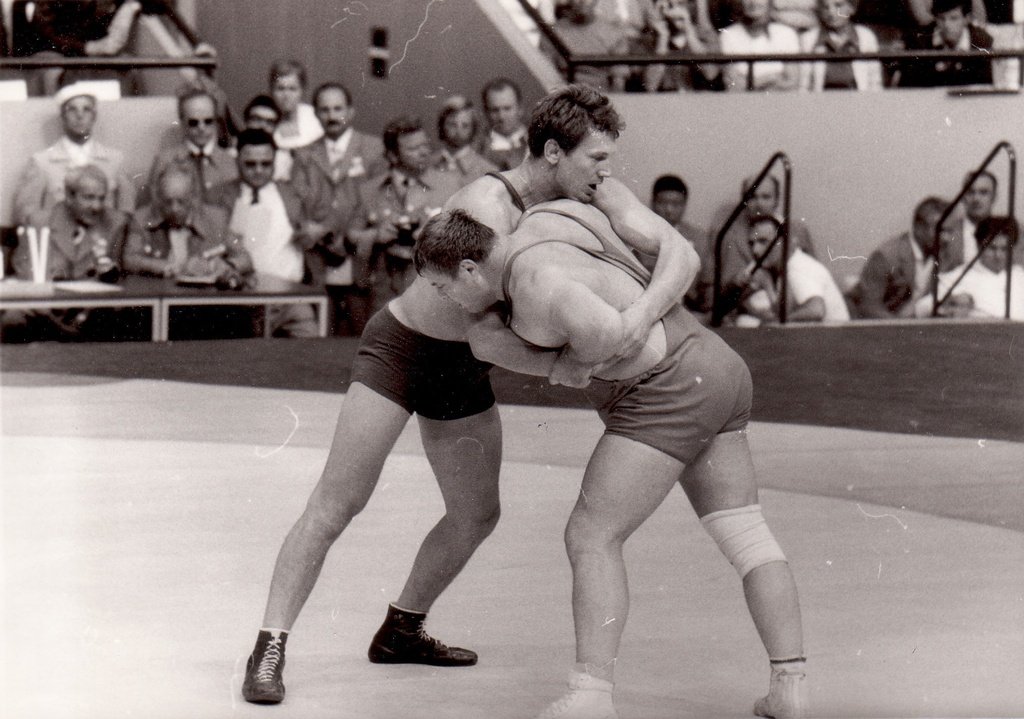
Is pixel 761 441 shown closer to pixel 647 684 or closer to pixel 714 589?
pixel 714 589

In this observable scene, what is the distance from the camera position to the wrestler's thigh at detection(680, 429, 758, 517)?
3.84 meters

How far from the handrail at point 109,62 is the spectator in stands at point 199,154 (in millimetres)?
662

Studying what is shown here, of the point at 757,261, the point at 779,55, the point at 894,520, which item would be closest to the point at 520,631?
the point at 894,520

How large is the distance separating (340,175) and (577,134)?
6.14 metres

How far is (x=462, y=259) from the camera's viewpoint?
12.0ft

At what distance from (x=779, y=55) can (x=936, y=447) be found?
4578 millimetres

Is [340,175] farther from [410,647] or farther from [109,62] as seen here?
[410,647]

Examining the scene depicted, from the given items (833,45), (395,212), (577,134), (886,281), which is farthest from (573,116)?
(833,45)

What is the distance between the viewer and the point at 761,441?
23.7ft

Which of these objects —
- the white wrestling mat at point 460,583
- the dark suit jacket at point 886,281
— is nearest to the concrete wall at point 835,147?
the dark suit jacket at point 886,281

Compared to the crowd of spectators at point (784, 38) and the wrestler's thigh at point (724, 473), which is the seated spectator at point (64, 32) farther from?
the wrestler's thigh at point (724, 473)

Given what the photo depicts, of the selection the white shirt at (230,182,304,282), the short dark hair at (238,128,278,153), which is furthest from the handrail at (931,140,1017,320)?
the short dark hair at (238,128,278,153)

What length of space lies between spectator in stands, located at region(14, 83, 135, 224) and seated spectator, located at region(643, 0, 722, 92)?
3348 mm

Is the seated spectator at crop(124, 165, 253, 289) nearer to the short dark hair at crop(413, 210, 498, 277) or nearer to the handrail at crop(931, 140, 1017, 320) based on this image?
the handrail at crop(931, 140, 1017, 320)
